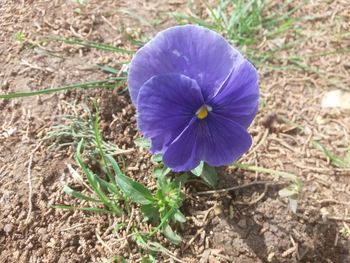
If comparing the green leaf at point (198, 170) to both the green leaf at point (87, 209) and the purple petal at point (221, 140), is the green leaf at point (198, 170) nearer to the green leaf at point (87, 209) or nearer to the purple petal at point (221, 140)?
the purple petal at point (221, 140)

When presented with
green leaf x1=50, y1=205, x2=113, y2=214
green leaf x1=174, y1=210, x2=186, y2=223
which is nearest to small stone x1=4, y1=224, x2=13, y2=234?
green leaf x1=50, y1=205, x2=113, y2=214

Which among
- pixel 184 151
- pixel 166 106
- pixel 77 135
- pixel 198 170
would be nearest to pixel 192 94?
pixel 166 106

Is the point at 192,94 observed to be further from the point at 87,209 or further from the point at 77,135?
the point at 77,135

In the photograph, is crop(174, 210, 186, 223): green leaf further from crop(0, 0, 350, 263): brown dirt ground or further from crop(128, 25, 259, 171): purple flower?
crop(128, 25, 259, 171): purple flower

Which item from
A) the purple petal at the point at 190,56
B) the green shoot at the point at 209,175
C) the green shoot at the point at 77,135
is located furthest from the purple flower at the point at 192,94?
the green shoot at the point at 77,135

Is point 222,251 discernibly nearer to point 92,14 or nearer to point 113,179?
point 113,179
